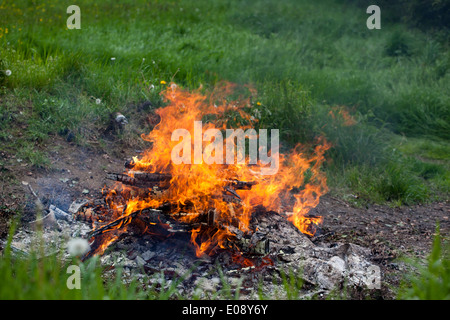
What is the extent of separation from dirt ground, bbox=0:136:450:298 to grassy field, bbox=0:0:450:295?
0.18 m

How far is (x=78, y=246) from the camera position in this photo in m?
3.32

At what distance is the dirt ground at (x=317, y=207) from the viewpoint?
152 inches

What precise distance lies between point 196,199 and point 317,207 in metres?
2.00

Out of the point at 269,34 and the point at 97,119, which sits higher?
the point at 269,34

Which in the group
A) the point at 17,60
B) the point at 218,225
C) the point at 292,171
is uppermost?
the point at 17,60

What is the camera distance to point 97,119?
5.24 meters

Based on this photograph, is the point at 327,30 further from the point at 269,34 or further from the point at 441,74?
the point at 441,74

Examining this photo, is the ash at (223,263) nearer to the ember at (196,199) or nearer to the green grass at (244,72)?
the ember at (196,199)

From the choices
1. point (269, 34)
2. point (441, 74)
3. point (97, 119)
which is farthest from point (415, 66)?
point (97, 119)

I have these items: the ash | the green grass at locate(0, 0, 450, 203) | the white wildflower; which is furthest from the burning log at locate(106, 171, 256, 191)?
the green grass at locate(0, 0, 450, 203)

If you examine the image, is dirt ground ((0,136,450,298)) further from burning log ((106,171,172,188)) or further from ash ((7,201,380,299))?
burning log ((106,171,172,188))

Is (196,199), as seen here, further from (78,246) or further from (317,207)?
(317,207)

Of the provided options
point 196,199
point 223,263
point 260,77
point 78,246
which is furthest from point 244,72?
point 78,246
